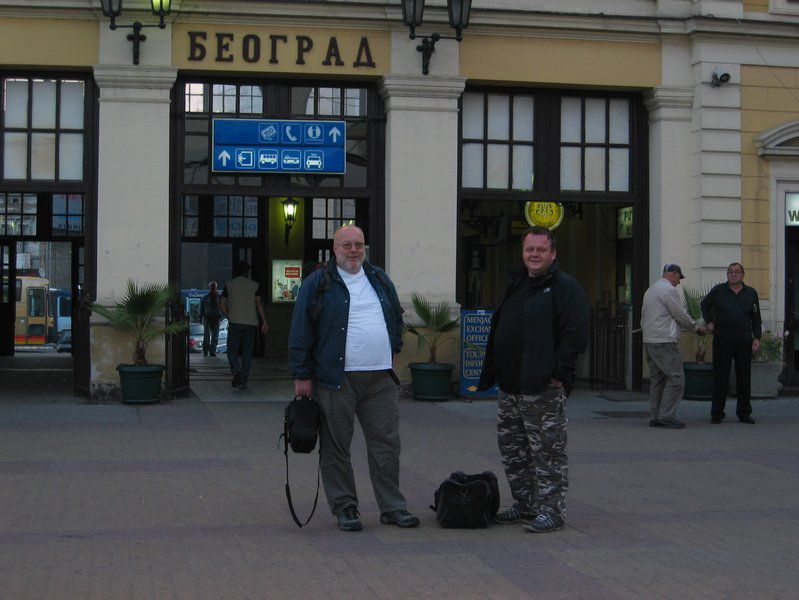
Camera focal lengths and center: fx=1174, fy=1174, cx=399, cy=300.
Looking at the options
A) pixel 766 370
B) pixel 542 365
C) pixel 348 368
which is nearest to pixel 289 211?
pixel 766 370

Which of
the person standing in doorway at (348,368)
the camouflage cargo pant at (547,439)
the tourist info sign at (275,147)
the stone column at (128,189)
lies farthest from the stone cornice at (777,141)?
the person standing in doorway at (348,368)

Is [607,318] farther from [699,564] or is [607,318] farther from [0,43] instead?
[699,564]

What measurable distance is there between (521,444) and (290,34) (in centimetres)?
874

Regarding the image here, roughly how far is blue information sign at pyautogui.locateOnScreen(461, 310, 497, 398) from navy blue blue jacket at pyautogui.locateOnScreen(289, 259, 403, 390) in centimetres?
768

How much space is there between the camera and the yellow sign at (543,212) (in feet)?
57.7

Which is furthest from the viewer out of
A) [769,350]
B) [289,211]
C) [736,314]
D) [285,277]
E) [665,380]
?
[285,277]

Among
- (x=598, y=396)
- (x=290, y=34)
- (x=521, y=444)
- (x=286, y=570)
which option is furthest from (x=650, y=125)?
(x=286, y=570)

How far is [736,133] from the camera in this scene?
15609mm

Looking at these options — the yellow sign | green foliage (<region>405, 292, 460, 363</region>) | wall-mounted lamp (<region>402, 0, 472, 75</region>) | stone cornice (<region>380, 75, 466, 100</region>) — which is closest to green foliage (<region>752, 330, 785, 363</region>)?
the yellow sign

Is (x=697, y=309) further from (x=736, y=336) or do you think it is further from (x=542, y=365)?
(x=542, y=365)

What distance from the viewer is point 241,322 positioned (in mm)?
15914

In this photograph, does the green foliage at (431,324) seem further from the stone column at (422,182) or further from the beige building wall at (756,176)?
the beige building wall at (756,176)

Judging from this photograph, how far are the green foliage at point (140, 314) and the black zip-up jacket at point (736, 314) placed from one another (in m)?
6.32

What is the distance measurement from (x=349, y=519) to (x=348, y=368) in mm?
917
